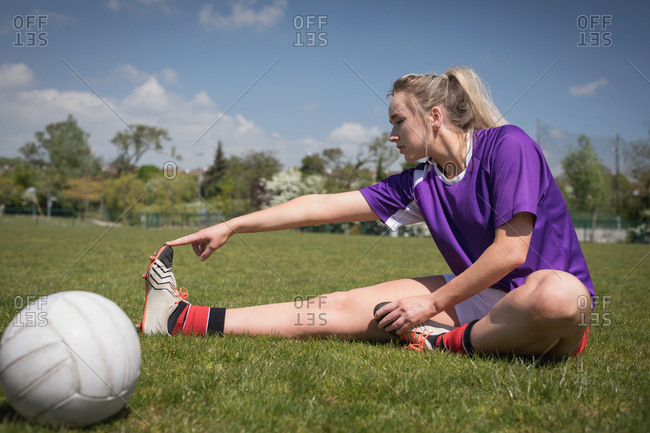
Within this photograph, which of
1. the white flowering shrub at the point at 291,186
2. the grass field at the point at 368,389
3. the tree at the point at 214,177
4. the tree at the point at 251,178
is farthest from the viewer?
the tree at the point at 214,177

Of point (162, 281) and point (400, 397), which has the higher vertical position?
point (162, 281)

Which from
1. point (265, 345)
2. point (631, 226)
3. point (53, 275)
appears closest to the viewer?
point (265, 345)

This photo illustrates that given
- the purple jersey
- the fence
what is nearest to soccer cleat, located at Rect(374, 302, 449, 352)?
the purple jersey

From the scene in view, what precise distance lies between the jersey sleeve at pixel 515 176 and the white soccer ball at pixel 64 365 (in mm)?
2075

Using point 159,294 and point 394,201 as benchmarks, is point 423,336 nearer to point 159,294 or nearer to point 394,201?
point 394,201

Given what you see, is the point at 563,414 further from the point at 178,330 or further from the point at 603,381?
the point at 178,330

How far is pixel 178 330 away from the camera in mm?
3467

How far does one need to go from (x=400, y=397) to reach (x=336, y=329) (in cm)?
112

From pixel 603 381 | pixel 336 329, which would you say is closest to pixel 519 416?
pixel 603 381

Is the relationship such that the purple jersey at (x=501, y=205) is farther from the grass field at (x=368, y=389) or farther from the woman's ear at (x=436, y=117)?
the grass field at (x=368, y=389)

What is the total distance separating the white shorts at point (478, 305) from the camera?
315 cm

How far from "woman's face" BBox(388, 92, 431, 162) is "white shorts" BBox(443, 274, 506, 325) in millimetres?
996

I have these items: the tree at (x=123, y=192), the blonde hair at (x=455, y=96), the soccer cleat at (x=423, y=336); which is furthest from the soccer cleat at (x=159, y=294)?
the tree at (x=123, y=192)

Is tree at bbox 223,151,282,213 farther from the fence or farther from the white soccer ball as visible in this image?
the white soccer ball
